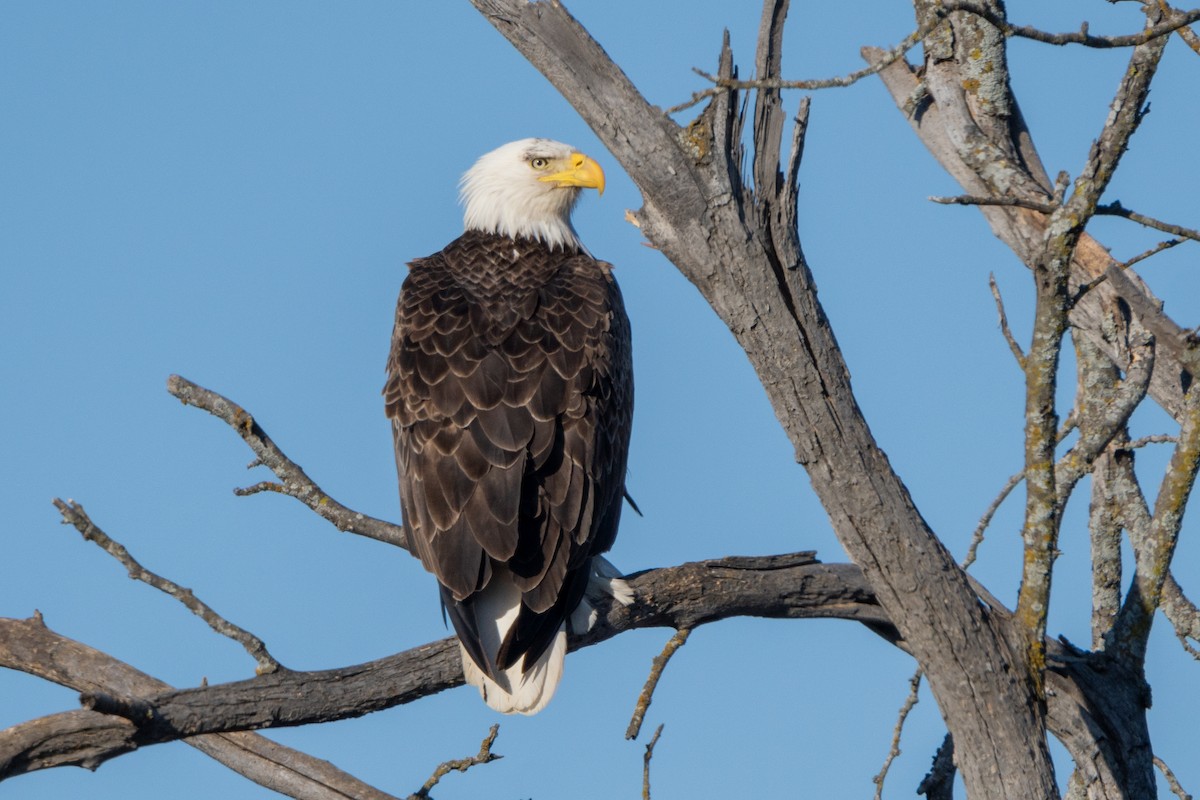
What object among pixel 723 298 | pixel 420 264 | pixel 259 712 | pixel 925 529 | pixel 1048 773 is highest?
pixel 420 264

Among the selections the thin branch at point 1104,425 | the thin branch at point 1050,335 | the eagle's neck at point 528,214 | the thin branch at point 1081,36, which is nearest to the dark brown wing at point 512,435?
the eagle's neck at point 528,214

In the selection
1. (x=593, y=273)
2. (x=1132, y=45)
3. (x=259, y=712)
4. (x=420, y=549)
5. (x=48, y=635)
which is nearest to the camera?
(x=1132, y=45)

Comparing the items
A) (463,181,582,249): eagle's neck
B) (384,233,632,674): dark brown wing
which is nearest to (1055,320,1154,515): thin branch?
(384,233,632,674): dark brown wing

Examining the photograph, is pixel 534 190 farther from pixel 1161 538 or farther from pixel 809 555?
pixel 1161 538

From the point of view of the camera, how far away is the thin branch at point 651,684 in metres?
4.46

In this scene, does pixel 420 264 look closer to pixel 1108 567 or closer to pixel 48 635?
pixel 48 635

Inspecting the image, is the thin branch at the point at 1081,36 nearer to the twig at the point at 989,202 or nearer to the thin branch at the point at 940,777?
the twig at the point at 989,202

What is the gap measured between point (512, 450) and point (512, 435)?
74 millimetres

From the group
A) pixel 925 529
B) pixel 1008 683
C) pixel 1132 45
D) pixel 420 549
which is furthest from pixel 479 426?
pixel 1132 45

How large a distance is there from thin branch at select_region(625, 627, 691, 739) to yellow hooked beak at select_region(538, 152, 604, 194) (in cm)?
336

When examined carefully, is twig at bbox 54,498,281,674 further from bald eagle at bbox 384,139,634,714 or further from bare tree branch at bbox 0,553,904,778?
bald eagle at bbox 384,139,634,714

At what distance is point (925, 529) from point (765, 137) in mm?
1351

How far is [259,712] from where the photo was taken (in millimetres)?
4230

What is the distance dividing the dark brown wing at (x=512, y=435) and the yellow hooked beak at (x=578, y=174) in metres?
0.99
